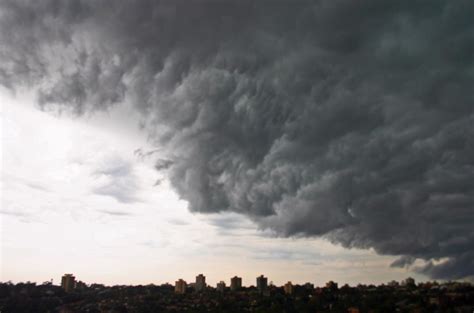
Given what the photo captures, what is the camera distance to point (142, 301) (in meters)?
193

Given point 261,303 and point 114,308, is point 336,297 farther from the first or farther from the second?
point 114,308

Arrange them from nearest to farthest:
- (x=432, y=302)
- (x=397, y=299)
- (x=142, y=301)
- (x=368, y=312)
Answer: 1. (x=368, y=312)
2. (x=432, y=302)
3. (x=397, y=299)
4. (x=142, y=301)

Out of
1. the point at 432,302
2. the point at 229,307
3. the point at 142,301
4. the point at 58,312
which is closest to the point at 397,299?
the point at 432,302

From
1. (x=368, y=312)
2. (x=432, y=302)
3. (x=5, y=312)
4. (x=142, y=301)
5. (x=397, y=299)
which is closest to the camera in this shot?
(x=368, y=312)

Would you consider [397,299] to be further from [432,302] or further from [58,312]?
[58,312]

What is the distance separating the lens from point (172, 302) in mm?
187375

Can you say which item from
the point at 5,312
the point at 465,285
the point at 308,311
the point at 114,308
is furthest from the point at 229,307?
the point at 465,285

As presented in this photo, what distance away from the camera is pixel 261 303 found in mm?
173250

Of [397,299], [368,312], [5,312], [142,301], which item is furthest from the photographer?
[142,301]

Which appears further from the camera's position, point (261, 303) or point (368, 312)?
point (261, 303)

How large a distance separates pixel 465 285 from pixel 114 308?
157 meters

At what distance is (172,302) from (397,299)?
305 feet

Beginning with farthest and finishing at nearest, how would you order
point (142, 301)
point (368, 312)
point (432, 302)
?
point (142, 301) < point (432, 302) < point (368, 312)

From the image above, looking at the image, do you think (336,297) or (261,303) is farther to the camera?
(336,297)
